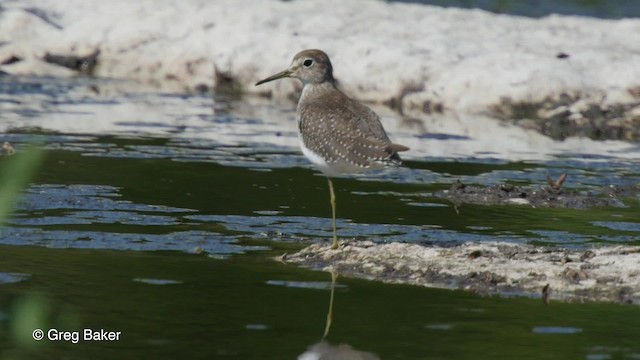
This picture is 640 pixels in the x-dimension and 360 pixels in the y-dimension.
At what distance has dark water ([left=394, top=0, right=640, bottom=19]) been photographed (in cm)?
2511

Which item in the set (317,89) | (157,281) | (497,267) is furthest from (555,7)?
(157,281)

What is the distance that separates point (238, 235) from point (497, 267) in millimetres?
2207

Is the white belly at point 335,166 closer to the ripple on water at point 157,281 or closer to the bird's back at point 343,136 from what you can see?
the bird's back at point 343,136

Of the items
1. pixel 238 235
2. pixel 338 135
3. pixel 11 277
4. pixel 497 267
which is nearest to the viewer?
pixel 11 277

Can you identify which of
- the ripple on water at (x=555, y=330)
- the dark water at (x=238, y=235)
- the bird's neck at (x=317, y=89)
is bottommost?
the dark water at (x=238, y=235)

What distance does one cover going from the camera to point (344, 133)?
991 cm

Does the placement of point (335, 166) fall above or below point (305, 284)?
above

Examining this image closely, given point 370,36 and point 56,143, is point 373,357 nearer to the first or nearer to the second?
point 56,143

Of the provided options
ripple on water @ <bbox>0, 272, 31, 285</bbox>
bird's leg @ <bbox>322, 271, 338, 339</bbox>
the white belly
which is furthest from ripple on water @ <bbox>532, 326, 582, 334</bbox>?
ripple on water @ <bbox>0, 272, 31, 285</bbox>

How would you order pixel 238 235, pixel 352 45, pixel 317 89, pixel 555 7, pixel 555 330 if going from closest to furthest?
pixel 555 330
pixel 238 235
pixel 317 89
pixel 352 45
pixel 555 7

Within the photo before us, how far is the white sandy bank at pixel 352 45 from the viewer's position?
18.1 m

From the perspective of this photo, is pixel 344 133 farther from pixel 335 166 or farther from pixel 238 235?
pixel 238 235

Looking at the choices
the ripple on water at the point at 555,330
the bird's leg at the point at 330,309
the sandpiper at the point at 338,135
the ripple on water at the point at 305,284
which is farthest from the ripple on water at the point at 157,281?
the ripple on water at the point at 555,330

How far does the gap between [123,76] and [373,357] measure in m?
14.1
